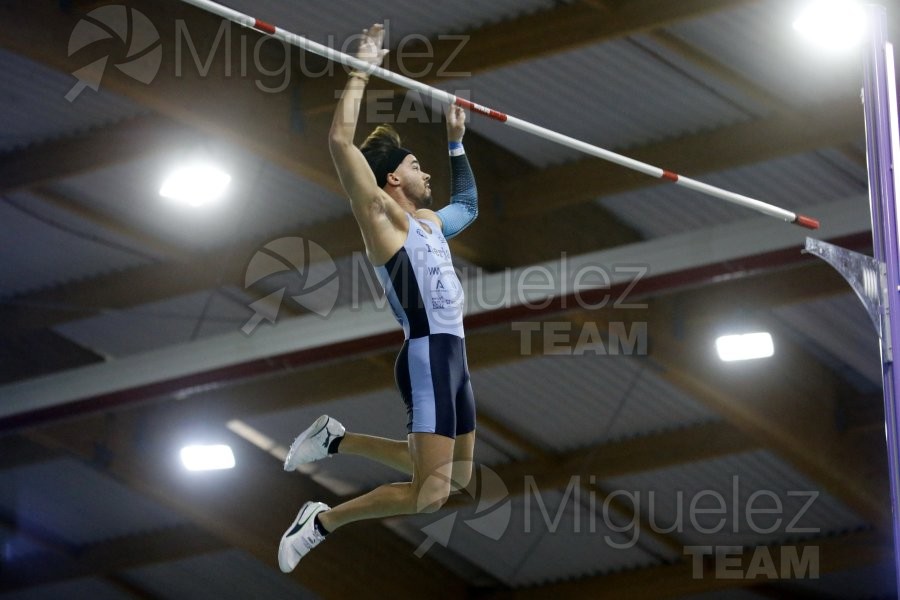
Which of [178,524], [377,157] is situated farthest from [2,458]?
[377,157]

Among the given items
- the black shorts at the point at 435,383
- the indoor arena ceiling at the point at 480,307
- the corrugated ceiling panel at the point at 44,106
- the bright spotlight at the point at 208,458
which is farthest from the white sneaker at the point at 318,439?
the bright spotlight at the point at 208,458

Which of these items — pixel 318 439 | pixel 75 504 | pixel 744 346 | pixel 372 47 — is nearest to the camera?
pixel 372 47

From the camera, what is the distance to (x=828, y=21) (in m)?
8.59

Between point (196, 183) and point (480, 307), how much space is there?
6.98 feet

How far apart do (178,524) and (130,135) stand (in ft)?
19.8

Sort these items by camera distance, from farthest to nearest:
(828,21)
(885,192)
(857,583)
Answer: (857,583)
(828,21)
(885,192)

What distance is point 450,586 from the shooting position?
1540cm

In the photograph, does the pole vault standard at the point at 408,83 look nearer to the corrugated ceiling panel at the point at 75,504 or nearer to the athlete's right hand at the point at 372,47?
the athlete's right hand at the point at 372,47

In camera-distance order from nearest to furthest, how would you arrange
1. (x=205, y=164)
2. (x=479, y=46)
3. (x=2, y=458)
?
(x=479, y=46), (x=205, y=164), (x=2, y=458)

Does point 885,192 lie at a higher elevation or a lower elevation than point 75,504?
lower

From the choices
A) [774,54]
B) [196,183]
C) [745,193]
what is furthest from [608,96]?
[196,183]

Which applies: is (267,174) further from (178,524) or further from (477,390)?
(178,524)

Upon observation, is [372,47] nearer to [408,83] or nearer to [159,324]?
[408,83]

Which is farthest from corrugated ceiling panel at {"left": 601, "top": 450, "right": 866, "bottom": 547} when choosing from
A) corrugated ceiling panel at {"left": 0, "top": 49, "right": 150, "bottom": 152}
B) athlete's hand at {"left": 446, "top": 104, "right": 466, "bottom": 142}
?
athlete's hand at {"left": 446, "top": 104, "right": 466, "bottom": 142}
